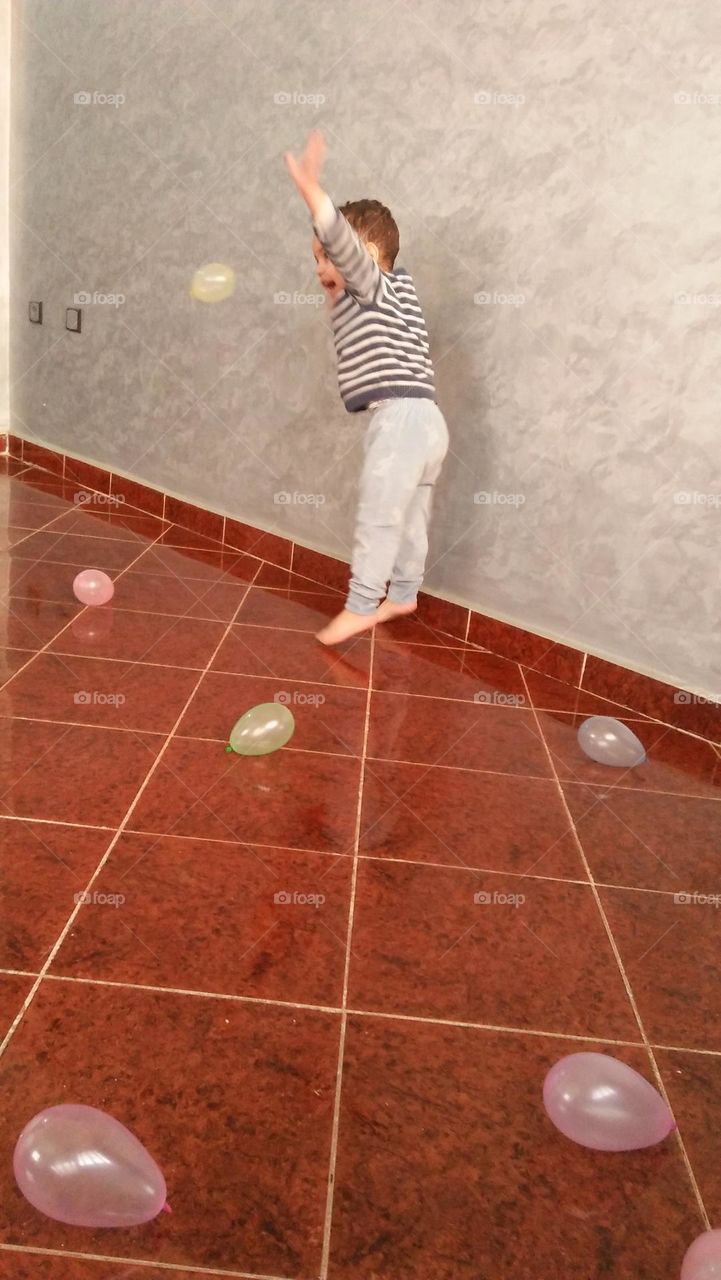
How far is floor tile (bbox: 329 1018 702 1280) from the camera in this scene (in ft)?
3.82

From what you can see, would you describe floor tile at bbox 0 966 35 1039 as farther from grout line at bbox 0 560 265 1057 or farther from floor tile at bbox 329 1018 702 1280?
floor tile at bbox 329 1018 702 1280

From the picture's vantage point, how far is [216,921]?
1681 millimetres

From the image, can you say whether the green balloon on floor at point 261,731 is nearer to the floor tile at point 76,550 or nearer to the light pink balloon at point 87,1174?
the light pink balloon at point 87,1174

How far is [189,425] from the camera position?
3.94 metres

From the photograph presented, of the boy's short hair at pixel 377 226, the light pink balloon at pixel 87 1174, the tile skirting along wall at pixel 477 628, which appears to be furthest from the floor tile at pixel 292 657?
the light pink balloon at pixel 87 1174

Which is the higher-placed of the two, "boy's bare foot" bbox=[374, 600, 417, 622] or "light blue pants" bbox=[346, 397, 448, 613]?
"light blue pants" bbox=[346, 397, 448, 613]

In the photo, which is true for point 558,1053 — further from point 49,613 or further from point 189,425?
point 189,425

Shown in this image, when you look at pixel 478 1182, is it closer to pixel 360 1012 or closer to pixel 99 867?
pixel 360 1012

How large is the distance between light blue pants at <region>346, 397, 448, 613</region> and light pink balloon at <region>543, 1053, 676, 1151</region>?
1729 millimetres

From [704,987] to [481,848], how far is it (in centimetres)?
49

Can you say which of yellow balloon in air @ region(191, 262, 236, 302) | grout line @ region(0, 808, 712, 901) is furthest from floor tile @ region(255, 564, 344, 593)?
grout line @ region(0, 808, 712, 901)

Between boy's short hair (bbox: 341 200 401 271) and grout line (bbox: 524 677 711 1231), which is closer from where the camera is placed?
grout line (bbox: 524 677 711 1231)

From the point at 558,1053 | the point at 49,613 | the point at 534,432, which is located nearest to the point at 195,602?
the point at 49,613

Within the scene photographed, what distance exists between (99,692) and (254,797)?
0.60 m
